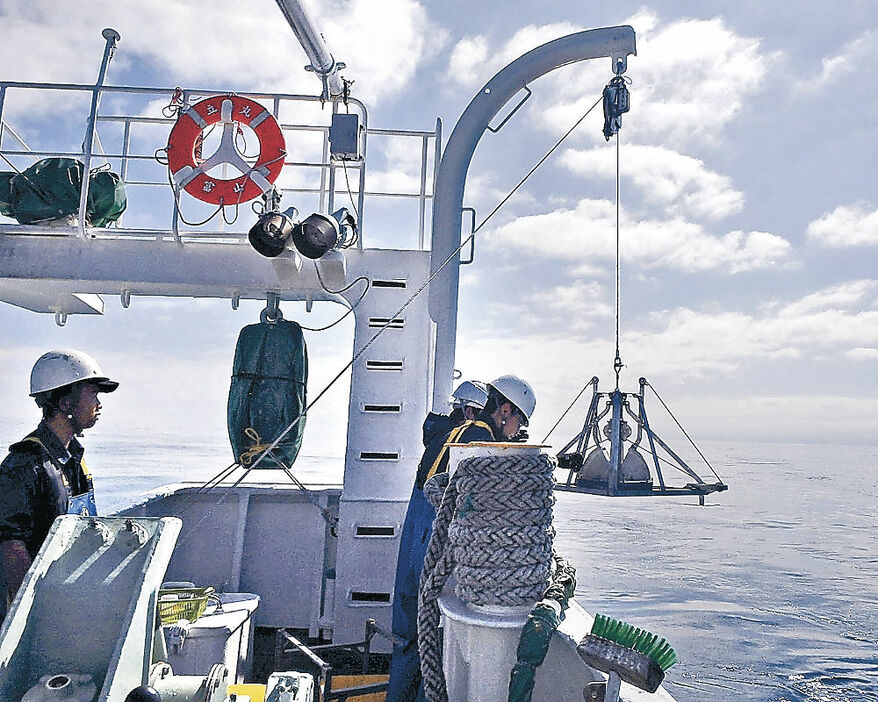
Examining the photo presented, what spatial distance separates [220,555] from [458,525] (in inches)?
133

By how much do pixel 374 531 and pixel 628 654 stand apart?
9.65 ft

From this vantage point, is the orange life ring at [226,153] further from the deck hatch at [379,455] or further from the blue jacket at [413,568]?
the blue jacket at [413,568]

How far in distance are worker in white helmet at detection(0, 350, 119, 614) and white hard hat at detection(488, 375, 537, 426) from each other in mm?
1698

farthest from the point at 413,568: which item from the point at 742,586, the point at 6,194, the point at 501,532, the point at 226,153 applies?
the point at 742,586

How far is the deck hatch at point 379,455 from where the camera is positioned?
451 cm

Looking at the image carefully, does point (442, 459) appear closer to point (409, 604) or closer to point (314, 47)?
point (409, 604)

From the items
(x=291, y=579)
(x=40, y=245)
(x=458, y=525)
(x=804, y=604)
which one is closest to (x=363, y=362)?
(x=291, y=579)

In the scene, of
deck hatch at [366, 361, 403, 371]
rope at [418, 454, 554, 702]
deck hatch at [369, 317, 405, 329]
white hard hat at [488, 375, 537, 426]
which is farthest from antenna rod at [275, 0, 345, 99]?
rope at [418, 454, 554, 702]

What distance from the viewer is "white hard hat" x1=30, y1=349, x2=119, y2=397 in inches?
94.3

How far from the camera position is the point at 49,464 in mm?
2283

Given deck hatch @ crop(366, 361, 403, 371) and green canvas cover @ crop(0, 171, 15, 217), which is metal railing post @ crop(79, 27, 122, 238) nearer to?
green canvas cover @ crop(0, 171, 15, 217)

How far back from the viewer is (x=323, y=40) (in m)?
4.82

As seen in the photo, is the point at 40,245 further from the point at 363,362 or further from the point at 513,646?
the point at 513,646

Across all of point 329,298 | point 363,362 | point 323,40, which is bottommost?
point 363,362
